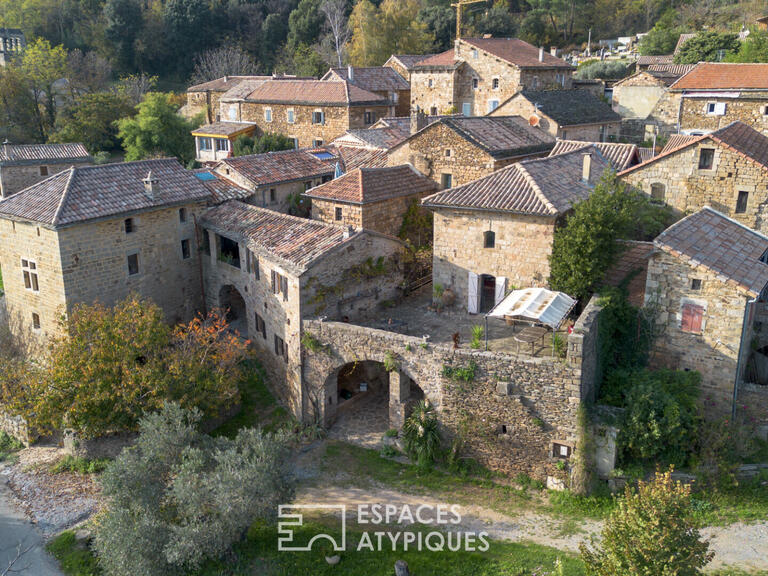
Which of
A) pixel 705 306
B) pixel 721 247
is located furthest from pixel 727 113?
pixel 705 306

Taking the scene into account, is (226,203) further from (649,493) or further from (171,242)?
(649,493)

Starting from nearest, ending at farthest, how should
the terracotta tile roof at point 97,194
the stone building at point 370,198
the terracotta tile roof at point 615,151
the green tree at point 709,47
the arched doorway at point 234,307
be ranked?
the terracotta tile roof at point 97,194
the stone building at point 370,198
the arched doorway at point 234,307
the terracotta tile roof at point 615,151
the green tree at point 709,47

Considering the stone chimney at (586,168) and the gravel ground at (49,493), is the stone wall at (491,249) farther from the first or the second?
Result: the gravel ground at (49,493)

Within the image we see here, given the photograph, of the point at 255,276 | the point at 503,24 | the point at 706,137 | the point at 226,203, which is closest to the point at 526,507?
the point at 255,276

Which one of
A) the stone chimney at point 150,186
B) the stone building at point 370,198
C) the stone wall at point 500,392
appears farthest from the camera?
the stone building at point 370,198

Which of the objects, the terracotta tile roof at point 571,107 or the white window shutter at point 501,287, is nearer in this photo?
the white window shutter at point 501,287

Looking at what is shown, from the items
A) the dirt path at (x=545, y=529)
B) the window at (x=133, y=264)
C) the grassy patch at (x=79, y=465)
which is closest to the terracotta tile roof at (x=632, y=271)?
the dirt path at (x=545, y=529)

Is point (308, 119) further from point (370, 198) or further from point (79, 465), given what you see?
point (79, 465)
